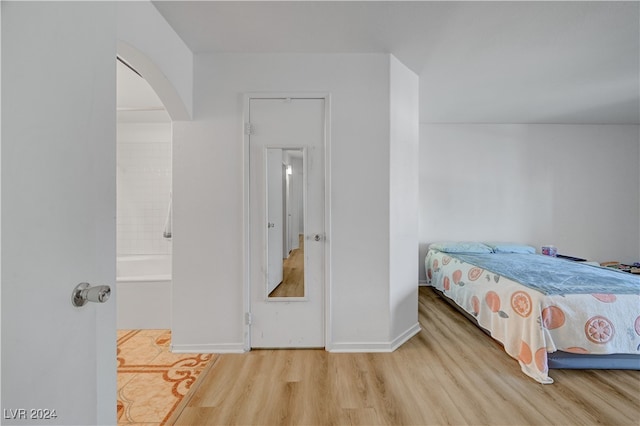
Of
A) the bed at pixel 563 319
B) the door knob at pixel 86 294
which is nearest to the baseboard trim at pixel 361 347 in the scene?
the bed at pixel 563 319

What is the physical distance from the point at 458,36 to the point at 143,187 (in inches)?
153

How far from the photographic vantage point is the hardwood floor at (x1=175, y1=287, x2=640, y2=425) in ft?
4.92

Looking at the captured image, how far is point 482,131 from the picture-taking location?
397 cm

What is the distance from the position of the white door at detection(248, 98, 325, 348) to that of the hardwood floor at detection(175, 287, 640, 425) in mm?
169

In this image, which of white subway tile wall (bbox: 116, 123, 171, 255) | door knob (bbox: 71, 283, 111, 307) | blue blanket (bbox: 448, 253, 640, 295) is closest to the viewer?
door knob (bbox: 71, 283, 111, 307)

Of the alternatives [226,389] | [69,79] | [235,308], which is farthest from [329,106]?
[226,389]

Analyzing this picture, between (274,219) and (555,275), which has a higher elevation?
(274,219)

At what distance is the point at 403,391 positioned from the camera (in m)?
1.70

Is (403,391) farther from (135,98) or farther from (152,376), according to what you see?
(135,98)

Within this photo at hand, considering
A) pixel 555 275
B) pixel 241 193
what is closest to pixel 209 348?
pixel 241 193

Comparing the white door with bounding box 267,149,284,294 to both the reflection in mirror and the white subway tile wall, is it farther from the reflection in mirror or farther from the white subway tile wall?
the white subway tile wall

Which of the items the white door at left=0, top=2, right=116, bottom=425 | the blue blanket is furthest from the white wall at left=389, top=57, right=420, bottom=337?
the white door at left=0, top=2, right=116, bottom=425

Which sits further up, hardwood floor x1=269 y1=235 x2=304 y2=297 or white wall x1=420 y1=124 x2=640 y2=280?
white wall x1=420 y1=124 x2=640 y2=280

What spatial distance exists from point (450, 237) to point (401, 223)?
6.88 feet
